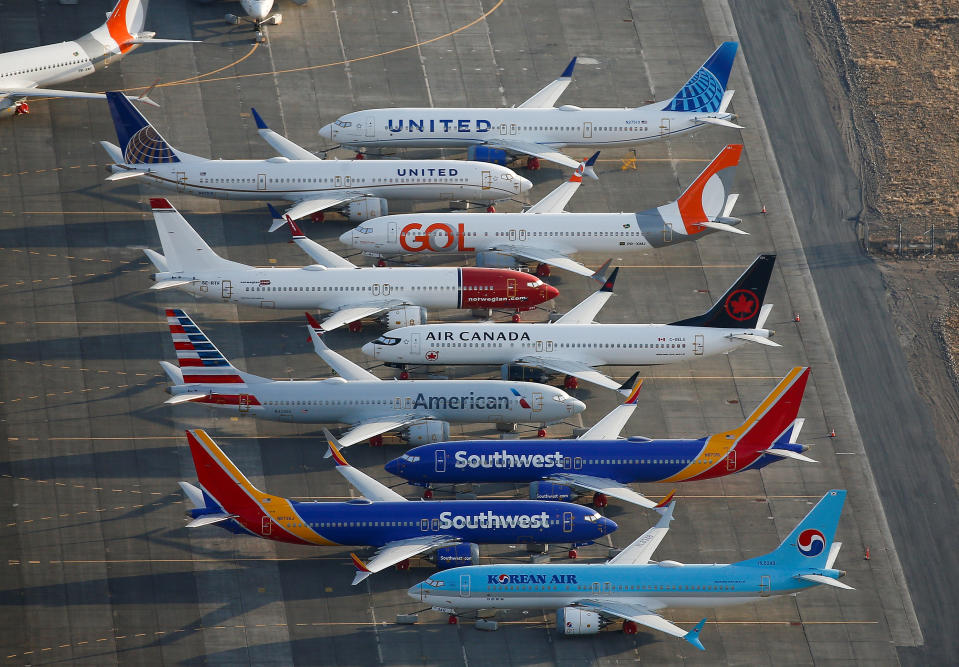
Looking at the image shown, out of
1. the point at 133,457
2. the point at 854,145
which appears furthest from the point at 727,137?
the point at 133,457

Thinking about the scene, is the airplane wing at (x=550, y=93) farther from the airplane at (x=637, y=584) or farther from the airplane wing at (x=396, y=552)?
the airplane at (x=637, y=584)

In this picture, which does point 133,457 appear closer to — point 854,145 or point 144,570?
point 144,570

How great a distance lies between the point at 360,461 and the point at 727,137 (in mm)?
47368

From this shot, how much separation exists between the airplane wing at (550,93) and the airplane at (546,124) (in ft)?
6.70

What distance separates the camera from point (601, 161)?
454ft

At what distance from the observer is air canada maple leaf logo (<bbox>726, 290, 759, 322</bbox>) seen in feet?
387

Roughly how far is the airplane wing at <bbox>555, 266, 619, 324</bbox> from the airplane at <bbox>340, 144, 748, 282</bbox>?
9.08 feet

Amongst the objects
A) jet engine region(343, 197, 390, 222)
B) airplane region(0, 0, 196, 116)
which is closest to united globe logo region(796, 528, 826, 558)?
jet engine region(343, 197, 390, 222)

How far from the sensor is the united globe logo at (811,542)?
3942 inches

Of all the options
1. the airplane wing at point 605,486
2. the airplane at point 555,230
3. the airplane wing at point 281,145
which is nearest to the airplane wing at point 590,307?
the airplane at point 555,230

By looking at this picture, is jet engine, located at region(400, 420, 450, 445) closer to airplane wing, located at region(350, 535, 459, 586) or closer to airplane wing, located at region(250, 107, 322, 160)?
airplane wing, located at region(350, 535, 459, 586)

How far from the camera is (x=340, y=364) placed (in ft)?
379

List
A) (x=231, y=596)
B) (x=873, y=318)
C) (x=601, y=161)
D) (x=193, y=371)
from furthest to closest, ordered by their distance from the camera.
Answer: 1. (x=601, y=161)
2. (x=873, y=318)
3. (x=193, y=371)
4. (x=231, y=596)

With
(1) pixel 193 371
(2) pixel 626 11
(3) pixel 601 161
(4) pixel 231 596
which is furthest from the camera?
(2) pixel 626 11
